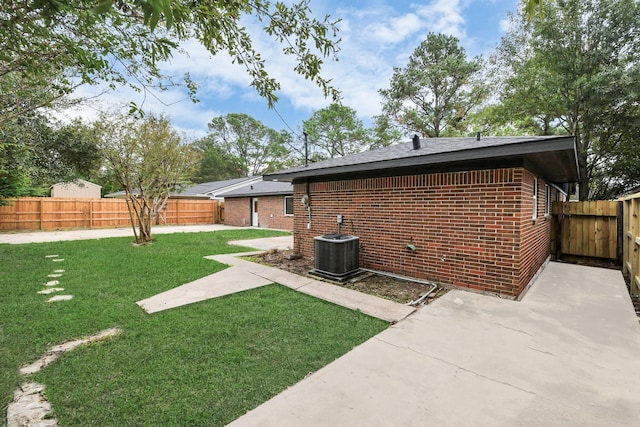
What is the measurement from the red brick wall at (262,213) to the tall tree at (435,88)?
442 inches

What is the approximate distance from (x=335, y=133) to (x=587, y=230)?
2071cm

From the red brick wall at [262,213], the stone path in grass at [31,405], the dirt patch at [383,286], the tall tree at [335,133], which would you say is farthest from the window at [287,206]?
the stone path in grass at [31,405]

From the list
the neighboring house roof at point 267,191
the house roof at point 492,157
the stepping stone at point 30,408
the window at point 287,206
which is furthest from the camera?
the window at point 287,206

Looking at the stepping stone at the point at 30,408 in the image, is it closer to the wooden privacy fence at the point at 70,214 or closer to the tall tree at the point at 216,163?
the wooden privacy fence at the point at 70,214

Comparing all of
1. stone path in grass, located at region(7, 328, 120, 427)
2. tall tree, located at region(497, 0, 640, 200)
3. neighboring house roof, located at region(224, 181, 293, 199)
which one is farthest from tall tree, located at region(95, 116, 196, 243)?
tall tree, located at region(497, 0, 640, 200)

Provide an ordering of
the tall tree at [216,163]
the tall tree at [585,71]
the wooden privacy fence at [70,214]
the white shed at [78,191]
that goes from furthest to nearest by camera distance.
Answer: the tall tree at [216,163] → the white shed at [78,191] → the wooden privacy fence at [70,214] → the tall tree at [585,71]

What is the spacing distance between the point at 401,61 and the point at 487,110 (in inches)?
273

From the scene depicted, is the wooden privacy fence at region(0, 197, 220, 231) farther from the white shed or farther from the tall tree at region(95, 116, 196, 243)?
the white shed

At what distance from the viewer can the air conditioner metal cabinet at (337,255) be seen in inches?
202

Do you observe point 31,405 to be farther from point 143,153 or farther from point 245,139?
point 245,139

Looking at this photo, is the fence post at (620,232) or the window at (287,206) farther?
the window at (287,206)

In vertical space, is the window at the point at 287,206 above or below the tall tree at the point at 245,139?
below

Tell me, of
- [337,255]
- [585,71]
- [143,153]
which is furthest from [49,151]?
[585,71]

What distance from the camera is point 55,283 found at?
491cm
